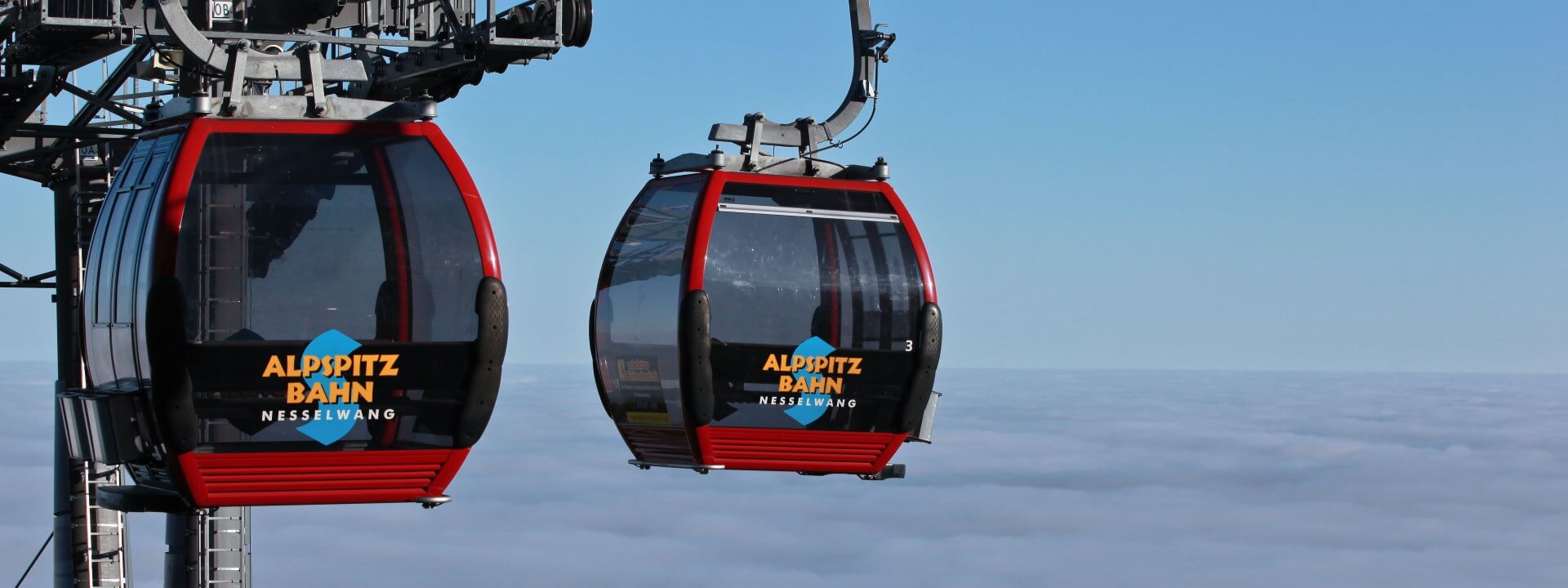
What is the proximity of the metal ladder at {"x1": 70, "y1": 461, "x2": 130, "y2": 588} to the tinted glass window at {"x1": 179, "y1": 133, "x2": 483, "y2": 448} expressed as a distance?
590 inches

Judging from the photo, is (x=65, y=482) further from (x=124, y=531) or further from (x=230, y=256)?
(x=230, y=256)

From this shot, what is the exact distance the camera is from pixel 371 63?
635 inches

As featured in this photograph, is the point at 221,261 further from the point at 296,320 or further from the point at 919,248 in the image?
the point at 919,248

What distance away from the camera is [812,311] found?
42.4 ft

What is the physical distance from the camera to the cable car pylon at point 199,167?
10734mm

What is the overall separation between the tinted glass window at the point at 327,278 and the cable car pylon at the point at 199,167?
18 millimetres

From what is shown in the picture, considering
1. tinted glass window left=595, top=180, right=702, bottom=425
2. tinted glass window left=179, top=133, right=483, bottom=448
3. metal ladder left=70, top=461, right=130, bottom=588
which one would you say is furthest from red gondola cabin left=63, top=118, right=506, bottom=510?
metal ladder left=70, top=461, right=130, bottom=588

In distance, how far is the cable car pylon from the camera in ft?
35.2

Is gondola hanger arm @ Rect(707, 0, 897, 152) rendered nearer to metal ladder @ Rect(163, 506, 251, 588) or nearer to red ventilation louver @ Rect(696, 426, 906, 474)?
red ventilation louver @ Rect(696, 426, 906, 474)

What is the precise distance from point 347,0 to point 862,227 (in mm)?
5502

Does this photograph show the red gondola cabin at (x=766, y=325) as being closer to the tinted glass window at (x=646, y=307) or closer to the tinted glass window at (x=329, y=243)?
the tinted glass window at (x=646, y=307)

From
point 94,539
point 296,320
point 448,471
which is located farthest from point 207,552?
point 296,320

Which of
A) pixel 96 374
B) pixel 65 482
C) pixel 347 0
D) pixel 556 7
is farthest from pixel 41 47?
pixel 65 482

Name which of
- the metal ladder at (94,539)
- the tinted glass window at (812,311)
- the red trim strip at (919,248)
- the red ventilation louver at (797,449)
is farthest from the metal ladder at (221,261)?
the metal ladder at (94,539)
